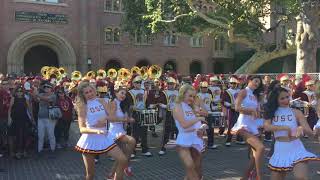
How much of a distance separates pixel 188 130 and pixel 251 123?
1.37 metres

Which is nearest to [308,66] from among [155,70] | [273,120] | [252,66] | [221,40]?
[252,66]

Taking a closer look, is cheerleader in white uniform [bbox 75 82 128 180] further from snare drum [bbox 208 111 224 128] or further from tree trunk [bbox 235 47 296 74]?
tree trunk [bbox 235 47 296 74]

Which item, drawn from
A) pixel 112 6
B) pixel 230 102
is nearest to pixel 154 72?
pixel 230 102

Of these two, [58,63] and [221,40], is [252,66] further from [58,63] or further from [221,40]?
[221,40]

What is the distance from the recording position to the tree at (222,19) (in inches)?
957

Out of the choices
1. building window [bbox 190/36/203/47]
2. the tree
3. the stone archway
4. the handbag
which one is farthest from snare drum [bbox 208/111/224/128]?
building window [bbox 190/36/203/47]

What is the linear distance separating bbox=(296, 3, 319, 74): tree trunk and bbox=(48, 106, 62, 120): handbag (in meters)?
14.1

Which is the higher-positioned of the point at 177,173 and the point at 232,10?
the point at 232,10

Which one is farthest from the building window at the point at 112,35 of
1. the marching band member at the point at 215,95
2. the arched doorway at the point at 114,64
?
the marching band member at the point at 215,95

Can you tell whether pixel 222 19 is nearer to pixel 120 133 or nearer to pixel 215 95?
pixel 215 95

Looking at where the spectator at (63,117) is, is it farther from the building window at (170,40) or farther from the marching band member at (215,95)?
the building window at (170,40)

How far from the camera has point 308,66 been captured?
23328mm

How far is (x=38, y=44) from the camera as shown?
35312 millimetres

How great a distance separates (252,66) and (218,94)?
A: 1377cm
